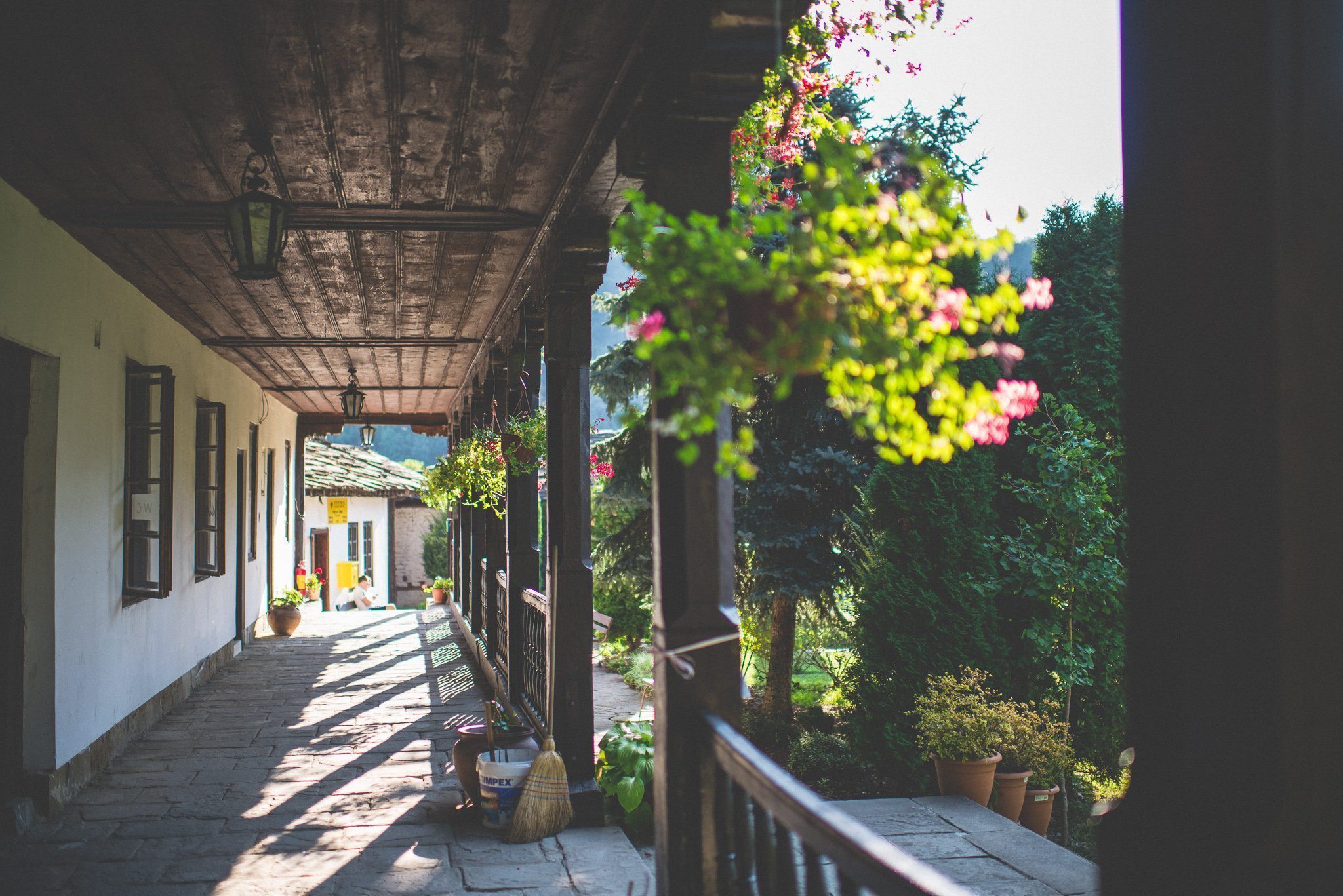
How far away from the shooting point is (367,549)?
2409 centimetres

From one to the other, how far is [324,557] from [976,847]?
60.5ft

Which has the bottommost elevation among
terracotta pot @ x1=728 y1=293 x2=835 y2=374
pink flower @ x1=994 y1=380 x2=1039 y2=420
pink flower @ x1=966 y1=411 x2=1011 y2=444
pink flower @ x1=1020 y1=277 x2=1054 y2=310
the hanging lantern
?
pink flower @ x1=966 y1=411 x2=1011 y2=444

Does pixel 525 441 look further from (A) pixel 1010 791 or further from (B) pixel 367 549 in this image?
(B) pixel 367 549

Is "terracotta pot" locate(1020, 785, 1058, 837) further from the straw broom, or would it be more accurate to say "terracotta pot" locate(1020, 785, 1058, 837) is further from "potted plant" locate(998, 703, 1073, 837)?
the straw broom

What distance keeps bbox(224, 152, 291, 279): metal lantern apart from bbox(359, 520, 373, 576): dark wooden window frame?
20.7 metres

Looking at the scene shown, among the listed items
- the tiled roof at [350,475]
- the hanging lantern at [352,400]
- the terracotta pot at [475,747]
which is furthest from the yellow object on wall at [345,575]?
the terracotta pot at [475,747]

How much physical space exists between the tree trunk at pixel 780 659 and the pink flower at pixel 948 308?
8439mm

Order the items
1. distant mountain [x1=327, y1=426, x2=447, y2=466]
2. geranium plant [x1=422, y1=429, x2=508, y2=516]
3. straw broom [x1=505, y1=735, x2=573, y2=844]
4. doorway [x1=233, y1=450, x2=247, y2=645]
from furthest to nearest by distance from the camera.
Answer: distant mountain [x1=327, y1=426, x2=447, y2=466], doorway [x1=233, y1=450, x2=247, y2=645], geranium plant [x1=422, y1=429, x2=508, y2=516], straw broom [x1=505, y1=735, x2=573, y2=844]

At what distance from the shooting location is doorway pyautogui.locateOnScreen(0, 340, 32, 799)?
4434mm

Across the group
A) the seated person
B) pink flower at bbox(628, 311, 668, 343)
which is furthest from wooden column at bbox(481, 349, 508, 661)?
the seated person

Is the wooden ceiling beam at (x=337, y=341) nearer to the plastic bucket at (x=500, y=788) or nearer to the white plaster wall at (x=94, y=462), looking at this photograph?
the white plaster wall at (x=94, y=462)

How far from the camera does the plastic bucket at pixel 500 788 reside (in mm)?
4301

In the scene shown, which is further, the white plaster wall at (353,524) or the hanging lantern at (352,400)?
the white plaster wall at (353,524)

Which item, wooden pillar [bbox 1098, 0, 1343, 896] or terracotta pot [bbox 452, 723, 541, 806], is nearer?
wooden pillar [bbox 1098, 0, 1343, 896]
